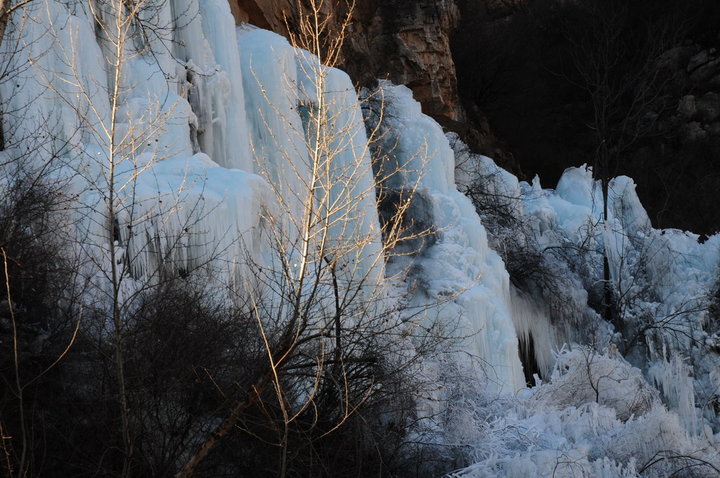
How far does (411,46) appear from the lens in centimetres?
2023

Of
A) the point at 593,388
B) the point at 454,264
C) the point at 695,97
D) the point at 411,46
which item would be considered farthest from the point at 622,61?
the point at 593,388

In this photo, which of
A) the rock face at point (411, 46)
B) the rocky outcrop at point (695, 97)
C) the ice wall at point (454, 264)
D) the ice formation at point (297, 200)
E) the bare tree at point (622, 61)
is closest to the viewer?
the ice formation at point (297, 200)

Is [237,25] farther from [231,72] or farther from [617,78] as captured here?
[617,78]

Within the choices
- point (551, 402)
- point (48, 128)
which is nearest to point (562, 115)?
point (551, 402)

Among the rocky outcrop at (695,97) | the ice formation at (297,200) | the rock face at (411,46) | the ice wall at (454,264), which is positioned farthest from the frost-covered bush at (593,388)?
the rocky outcrop at (695,97)

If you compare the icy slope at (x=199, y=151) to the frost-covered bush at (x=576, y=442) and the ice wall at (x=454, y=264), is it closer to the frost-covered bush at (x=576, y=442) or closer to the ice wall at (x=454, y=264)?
the ice wall at (x=454, y=264)

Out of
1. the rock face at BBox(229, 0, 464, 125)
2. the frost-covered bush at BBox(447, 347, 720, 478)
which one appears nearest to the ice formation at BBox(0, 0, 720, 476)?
the frost-covered bush at BBox(447, 347, 720, 478)

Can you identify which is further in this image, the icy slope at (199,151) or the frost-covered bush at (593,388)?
the frost-covered bush at (593,388)

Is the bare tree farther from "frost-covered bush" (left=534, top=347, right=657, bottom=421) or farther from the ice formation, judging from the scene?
"frost-covered bush" (left=534, top=347, right=657, bottom=421)

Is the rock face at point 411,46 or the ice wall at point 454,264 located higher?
the rock face at point 411,46

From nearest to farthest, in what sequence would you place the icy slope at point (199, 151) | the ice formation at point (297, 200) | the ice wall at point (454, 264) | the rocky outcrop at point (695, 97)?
1. the icy slope at point (199, 151)
2. the ice formation at point (297, 200)
3. the ice wall at point (454, 264)
4. the rocky outcrop at point (695, 97)

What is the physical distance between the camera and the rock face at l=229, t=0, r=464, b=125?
1948 centimetres

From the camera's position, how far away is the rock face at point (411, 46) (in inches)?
767

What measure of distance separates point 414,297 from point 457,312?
3.56ft
